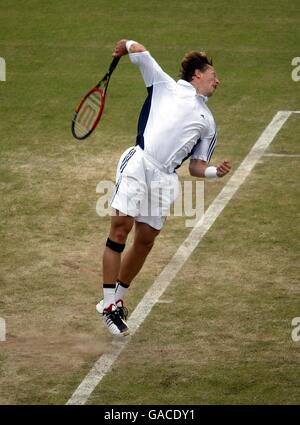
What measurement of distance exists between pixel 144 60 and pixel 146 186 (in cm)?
119

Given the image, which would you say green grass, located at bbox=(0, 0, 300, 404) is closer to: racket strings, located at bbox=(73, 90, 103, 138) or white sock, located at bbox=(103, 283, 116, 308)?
white sock, located at bbox=(103, 283, 116, 308)

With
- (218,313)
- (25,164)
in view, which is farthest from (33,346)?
(25,164)

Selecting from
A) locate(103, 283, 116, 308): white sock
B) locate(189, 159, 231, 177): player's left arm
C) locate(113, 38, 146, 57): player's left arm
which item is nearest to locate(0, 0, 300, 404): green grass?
locate(103, 283, 116, 308): white sock

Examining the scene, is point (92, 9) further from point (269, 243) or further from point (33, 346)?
point (33, 346)

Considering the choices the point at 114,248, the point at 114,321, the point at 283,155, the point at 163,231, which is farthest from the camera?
the point at 283,155

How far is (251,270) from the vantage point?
1249cm

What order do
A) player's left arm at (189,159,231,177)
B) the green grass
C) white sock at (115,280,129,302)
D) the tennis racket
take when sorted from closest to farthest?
the green grass < player's left arm at (189,159,231,177) < white sock at (115,280,129,302) < the tennis racket

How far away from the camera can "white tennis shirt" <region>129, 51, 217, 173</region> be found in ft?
36.8

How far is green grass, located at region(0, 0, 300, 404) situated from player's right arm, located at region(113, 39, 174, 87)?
220 centimetres

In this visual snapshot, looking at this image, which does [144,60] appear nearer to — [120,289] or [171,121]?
[171,121]

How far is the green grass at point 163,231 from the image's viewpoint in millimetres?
10359

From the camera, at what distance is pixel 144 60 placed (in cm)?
1120

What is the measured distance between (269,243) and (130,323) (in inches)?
97.6

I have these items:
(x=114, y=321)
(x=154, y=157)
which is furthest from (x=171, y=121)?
(x=114, y=321)
